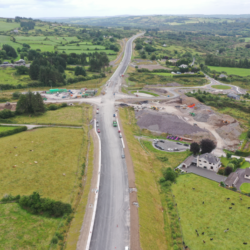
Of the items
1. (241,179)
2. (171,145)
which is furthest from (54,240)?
(171,145)

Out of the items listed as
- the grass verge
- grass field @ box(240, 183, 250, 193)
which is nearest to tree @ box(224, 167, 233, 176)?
grass field @ box(240, 183, 250, 193)

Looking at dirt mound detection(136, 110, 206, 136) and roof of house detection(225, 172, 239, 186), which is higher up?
dirt mound detection(136, 110, 206, 136)

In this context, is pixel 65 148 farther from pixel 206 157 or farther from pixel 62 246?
pixel 206 157

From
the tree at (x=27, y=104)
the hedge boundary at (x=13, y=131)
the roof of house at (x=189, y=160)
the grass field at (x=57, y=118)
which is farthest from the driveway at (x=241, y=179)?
the tree at (x=27, y=104)

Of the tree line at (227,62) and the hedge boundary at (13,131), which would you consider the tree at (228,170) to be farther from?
the tree line at (227,62)

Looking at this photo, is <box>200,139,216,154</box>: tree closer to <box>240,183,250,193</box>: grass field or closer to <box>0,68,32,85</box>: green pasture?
<box>240,183,250,193</box>: grass field
